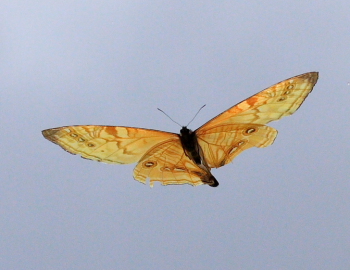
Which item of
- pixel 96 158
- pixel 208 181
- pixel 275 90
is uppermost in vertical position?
pixel 275 90

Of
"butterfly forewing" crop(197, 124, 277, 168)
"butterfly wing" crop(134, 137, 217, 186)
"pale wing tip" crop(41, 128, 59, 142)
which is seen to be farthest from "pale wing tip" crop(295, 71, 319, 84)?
"pale wing tip" crop(41, 128, 59, 142)

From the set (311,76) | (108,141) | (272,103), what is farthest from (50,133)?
(311,76)

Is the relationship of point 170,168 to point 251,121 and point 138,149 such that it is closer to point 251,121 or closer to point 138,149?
point 138,149

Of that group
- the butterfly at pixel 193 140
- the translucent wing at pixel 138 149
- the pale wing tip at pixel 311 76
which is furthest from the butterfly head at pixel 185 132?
the pale wing tip at pixel 311 76

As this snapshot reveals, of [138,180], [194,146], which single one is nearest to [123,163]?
[138,180]

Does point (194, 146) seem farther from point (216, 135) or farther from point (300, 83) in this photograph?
point (300, 83)

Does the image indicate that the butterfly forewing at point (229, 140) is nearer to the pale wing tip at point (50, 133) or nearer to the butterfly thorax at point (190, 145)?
the butterfly thorax at point (190, 145)

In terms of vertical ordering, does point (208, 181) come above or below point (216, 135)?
below
